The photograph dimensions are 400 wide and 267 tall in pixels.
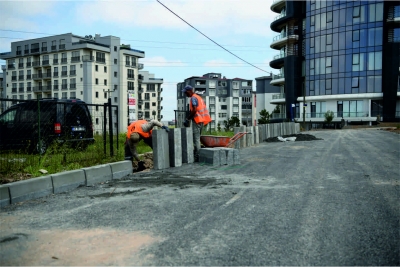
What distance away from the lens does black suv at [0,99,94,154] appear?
25.5 feet

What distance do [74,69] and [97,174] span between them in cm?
7114

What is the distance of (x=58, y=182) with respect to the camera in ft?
22.0

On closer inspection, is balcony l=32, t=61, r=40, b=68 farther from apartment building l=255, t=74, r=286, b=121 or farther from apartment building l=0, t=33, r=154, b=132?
apartment building l=255, t=74, r=286, b=121

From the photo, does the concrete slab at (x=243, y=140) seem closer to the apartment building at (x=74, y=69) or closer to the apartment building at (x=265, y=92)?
the apartment building at (x=74, y=69)

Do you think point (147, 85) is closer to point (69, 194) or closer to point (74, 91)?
point (74, 91)

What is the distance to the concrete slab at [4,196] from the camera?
5.65 m

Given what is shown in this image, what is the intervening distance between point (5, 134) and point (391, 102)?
53824 millimetres

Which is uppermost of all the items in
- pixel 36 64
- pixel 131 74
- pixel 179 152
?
pixel 36 64

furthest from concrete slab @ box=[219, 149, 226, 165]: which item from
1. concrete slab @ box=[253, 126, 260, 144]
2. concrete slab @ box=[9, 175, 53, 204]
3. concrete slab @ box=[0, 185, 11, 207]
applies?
concrete slab @ box=[253, 126, 260, 144]

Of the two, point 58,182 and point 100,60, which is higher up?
point 100,60

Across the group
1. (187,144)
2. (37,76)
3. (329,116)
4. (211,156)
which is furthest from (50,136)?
(37,76)

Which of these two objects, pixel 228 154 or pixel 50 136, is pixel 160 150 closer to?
pixel 228 154

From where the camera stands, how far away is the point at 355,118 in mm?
53281

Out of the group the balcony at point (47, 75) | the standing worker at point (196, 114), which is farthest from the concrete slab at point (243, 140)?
the balcony at point (47, 75)
